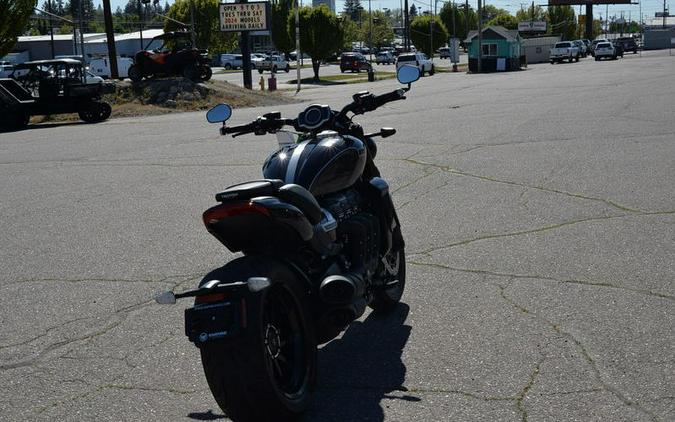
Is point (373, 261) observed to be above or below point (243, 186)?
below

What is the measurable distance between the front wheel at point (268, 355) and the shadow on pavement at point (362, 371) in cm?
28

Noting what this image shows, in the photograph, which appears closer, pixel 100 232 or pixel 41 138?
pixel 100 232

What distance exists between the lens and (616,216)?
8852 millimetres

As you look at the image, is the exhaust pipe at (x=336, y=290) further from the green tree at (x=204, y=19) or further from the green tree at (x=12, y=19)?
the green tree at (x=204, y=19)

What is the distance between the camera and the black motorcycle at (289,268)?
3.85 metres

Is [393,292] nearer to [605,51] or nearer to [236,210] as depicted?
[236,210]

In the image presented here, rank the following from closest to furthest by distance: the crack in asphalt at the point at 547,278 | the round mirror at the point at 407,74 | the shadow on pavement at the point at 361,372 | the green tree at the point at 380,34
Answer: the shadow on pavement at the point at 361,372, the round mirror at the point at 407,74, the crack in asphalt at the point at 547,278, the green tree at the point at 380,34

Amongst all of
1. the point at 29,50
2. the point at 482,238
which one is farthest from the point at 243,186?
the point at 29,50

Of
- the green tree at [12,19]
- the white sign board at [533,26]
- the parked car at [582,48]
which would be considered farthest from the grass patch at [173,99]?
the white sign board at [533,26]

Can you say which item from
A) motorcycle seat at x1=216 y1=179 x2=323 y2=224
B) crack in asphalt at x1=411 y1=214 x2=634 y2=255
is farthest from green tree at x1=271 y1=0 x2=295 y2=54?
motorcycle seat at x1=216 y1=179 x2=323 y2=224

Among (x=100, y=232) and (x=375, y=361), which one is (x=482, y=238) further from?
(x=100, y=232)

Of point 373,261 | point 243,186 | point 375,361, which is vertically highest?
point 243,186

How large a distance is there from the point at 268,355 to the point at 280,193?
0.78 m

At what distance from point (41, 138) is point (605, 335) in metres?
18.6
